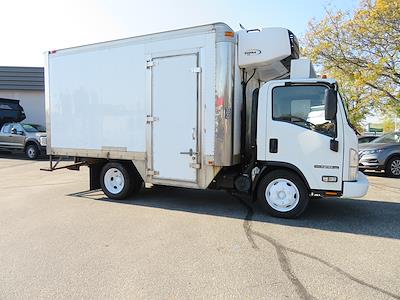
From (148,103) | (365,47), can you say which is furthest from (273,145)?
(365,47)

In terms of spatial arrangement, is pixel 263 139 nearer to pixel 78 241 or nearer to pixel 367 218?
pixel 367 218

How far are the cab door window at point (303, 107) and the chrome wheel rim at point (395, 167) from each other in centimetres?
747

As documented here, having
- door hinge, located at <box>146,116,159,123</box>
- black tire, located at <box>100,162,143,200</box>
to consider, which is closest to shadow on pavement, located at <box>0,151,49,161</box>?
black tire, located at <box>100,162,143,200</box>

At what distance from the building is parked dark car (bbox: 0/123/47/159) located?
15.4 ft

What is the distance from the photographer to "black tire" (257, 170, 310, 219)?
620cm

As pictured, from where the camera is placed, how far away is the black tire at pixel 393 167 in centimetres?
1202

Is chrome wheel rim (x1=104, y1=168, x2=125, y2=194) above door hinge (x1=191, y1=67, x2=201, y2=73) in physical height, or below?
below

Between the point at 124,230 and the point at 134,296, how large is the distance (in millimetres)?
2172

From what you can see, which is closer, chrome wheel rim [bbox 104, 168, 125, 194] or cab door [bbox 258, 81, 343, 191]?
cab door [bbox 258, 81, 343, 191]

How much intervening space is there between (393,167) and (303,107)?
764 cm

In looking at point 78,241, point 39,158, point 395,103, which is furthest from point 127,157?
point 395,103

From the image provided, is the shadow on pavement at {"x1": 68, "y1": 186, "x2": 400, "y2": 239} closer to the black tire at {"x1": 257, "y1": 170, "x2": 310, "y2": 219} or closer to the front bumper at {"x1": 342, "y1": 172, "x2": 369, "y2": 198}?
the black tire at {"x1": 257, "y1": 170, "x2": 310, "y2": 219}

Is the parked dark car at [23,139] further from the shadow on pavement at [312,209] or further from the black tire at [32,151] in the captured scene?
the shadow on pavement at [312,209]

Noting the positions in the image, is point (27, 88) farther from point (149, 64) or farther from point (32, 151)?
point (149, 64)
